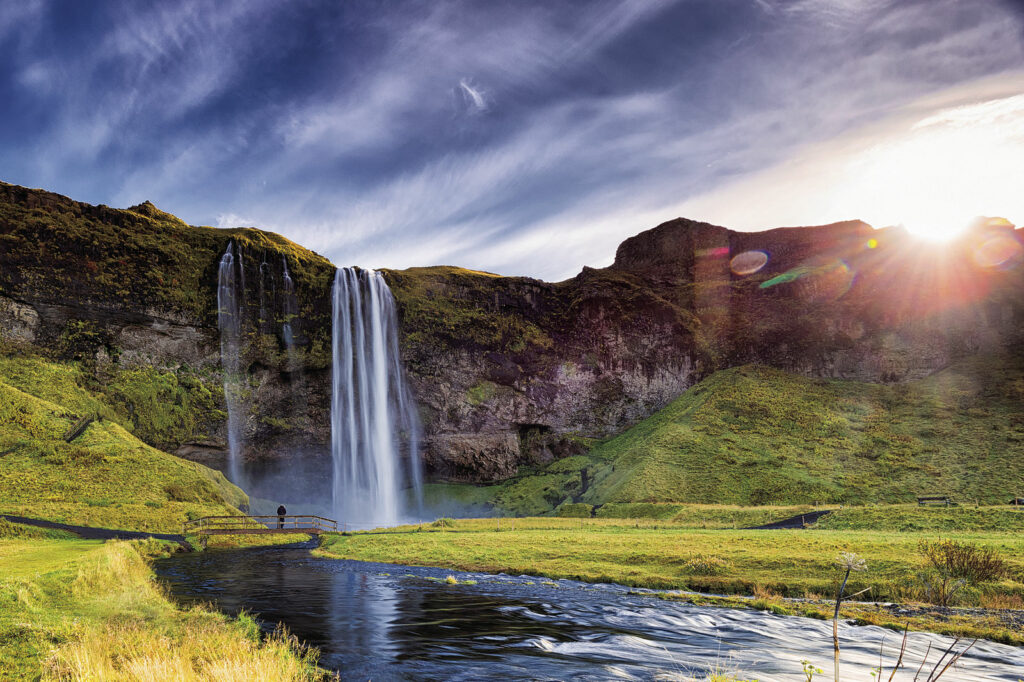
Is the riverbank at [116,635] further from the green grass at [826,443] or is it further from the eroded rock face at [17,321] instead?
the eroded rock face at [17,321]

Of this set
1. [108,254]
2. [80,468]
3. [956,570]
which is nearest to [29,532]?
[80,468]

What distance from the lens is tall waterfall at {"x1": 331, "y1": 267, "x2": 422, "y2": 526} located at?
74.2 meters

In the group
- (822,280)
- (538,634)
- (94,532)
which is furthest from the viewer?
(822,280)

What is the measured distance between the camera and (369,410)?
3007 inches

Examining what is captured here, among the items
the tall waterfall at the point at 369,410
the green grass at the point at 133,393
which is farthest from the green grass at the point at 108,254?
the tall waterfall at the point at 369,410

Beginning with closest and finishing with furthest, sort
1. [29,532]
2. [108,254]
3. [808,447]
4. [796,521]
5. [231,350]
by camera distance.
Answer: [29,532] → [796,521] → [108,254] → [231,350] → [808,447]

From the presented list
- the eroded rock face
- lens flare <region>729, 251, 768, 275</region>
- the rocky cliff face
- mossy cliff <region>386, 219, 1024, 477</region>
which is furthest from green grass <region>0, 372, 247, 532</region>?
lens flare <region>729, 251, 768, 275</region>

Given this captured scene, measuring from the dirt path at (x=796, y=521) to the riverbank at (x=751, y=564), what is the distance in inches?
185

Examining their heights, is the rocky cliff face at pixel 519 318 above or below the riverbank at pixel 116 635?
above

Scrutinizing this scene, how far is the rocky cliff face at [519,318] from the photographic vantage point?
216 ft

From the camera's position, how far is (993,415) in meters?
71.8

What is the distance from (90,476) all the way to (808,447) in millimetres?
80885

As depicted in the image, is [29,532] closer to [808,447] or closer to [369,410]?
[369,410]

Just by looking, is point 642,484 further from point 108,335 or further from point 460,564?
point 108,335
